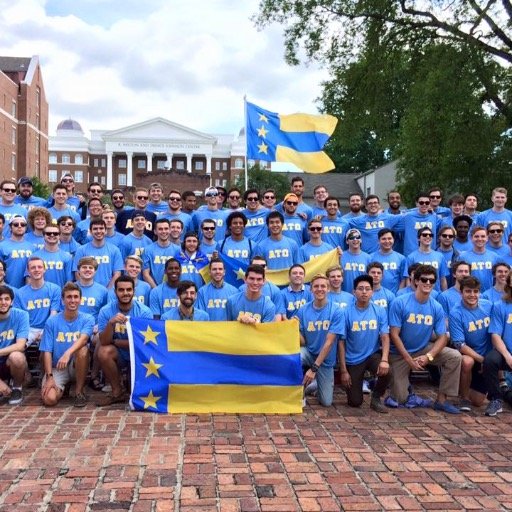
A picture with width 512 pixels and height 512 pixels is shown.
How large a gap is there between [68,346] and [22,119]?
7205cm

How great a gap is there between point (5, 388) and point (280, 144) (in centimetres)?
786

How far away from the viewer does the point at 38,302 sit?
8164 mm

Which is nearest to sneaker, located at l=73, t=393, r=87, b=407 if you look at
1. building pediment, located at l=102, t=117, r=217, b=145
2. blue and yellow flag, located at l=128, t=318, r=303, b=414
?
blue and yellow flag, located at l=128, t=318, r=303, b=414

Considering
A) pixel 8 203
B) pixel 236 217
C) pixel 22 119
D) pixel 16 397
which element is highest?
pixel 22 119

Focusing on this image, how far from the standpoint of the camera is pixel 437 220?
10.6m

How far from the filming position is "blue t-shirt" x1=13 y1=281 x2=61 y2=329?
26.7ft

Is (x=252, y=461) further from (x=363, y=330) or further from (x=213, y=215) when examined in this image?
(x=213, y=215)

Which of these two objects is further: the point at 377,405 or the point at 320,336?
the point at 320,336

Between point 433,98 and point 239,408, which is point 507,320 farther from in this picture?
point 433,98

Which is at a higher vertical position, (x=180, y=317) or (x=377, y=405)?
(x=180, y=317)

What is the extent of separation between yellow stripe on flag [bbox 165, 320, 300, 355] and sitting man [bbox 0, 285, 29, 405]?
181cm

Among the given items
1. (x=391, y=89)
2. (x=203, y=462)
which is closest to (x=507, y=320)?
(x=203, y=462)

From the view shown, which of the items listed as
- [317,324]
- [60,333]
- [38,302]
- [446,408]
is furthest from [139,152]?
[446,408]

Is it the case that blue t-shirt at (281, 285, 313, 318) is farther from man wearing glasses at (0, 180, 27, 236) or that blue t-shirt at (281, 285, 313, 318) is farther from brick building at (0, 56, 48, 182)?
brick building at (0, 56, 48, 182)
